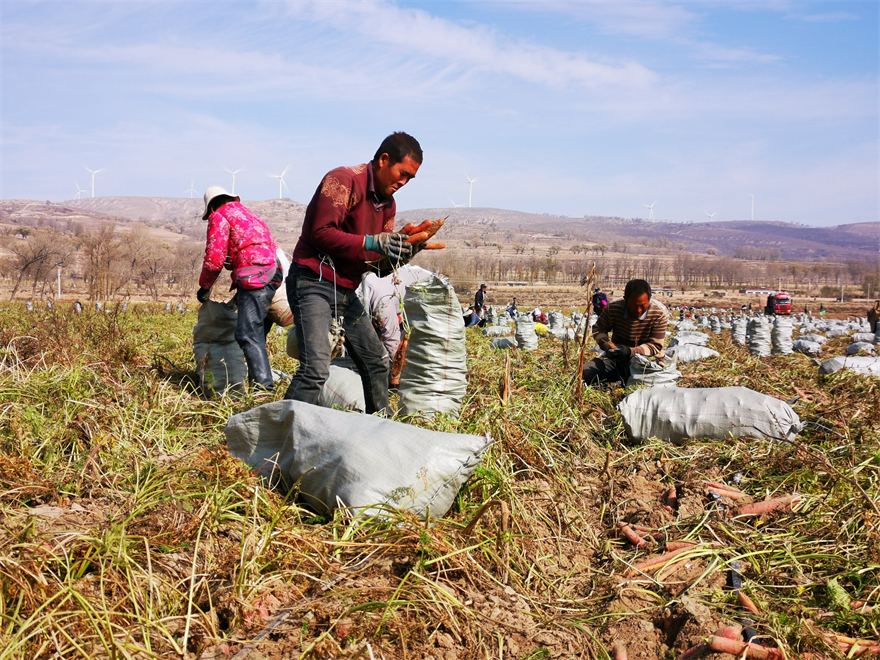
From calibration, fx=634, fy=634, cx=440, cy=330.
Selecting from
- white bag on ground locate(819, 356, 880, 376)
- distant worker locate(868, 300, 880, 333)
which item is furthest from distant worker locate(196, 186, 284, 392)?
distant worker locate(868, 300, 880, 333)

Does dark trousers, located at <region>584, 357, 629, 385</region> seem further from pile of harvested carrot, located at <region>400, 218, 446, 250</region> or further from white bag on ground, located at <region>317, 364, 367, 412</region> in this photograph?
pile of harvested carrot, located at <region>400, 218, 446, 250</region>

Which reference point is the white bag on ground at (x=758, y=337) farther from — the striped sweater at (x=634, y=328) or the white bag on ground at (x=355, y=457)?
the white bag on ground at (x=355, y=457)

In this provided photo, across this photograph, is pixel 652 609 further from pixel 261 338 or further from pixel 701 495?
pixel 261 338

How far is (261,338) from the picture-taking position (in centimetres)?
386

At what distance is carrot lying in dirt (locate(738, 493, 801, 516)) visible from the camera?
2.74 meters

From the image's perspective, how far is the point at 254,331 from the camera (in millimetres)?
3816

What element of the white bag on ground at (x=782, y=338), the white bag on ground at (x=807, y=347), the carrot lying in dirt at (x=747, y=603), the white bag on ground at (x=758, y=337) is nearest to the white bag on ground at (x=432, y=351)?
the carrot lying in dirt at (x=747, y=603)

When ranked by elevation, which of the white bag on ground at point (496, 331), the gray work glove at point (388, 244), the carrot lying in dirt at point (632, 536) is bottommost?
the carrot lying in dirt at point (632, 536)

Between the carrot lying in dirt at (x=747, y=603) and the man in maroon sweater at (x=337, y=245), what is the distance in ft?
6.32

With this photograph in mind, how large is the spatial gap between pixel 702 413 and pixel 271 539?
2558mm

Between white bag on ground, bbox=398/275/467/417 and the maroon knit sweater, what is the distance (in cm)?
35

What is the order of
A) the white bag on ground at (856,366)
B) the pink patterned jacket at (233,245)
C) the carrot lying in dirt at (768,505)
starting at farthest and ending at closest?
the white bag on ground at (856,366) → the pink patterned jacket at (233,245) → the carrot lying in dirt at (768,505)

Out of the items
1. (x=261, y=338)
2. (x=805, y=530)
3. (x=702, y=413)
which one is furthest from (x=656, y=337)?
(x=261, y=338)

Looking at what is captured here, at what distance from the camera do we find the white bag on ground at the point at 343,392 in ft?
11.4
